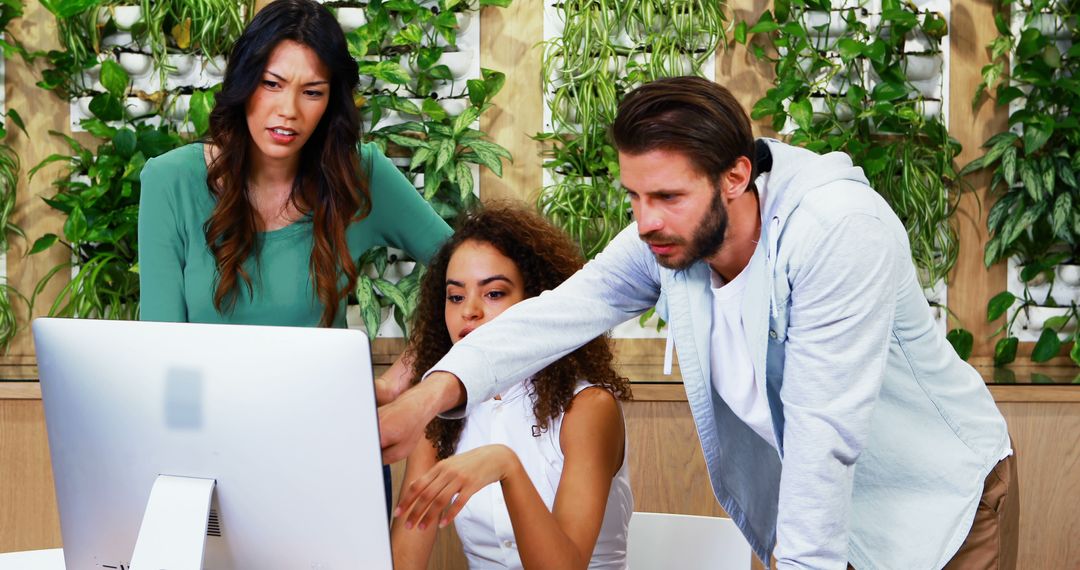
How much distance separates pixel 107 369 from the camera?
1.02 meters

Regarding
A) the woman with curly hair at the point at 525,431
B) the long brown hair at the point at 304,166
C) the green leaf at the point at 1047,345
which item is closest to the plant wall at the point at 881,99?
the green leaf at the point at 1047,345

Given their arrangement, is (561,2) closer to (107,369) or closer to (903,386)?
(903,386)

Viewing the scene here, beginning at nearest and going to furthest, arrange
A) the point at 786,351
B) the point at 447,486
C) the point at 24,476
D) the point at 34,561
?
1. the point at 447,486
2. the point at 786,351
3. the point at 34,561
4. the point at 24,476

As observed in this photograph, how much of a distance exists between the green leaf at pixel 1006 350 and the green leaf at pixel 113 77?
2561 millimetres

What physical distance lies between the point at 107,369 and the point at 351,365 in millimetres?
275

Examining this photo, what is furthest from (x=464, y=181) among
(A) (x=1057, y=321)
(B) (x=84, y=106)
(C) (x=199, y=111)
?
(A) (x=1057, y=321)

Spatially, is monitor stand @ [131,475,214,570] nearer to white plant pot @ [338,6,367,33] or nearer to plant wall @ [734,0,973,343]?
white plant pot @ [338,6,367,33]

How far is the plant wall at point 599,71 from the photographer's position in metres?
2.76

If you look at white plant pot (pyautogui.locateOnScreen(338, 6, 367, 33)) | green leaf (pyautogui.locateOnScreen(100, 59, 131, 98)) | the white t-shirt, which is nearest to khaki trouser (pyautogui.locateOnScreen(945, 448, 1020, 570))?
the white t-shirt

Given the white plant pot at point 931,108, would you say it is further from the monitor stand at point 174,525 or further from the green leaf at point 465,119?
the monitor stand at point 174,525

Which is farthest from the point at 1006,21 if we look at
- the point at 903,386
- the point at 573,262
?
the point at 903,386

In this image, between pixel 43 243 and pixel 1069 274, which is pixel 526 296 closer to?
pixel 43 243

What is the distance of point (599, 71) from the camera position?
2.78 meters

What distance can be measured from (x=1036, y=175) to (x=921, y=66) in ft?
1.43
